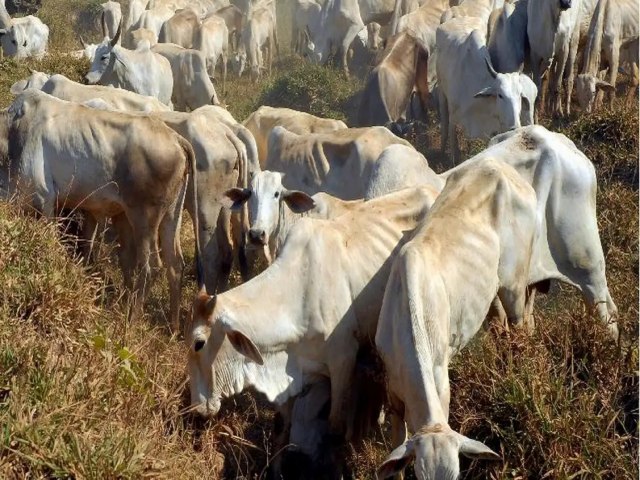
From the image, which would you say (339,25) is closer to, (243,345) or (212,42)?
(212,42)

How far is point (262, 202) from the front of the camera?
25.7ft

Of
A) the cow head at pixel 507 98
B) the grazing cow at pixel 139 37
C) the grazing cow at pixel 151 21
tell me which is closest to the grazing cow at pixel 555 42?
the cow head at pixel 507 98

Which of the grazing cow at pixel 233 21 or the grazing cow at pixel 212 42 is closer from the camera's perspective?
the grazing cow at pixel 212 42

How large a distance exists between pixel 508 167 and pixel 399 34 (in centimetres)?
1043

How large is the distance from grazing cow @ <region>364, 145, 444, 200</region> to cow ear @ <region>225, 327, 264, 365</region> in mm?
2423

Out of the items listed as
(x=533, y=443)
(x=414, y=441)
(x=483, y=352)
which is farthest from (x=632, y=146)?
(x=414, y=441)

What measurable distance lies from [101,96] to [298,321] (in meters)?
6.06

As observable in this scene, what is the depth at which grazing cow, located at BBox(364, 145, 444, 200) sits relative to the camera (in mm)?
7668

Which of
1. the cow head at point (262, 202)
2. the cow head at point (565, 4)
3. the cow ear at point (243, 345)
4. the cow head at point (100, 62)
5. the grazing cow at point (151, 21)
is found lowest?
the grazing cow at point (151, 21)

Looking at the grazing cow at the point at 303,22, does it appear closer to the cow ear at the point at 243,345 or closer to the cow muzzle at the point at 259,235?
the cow muzzle at the point at 259,235

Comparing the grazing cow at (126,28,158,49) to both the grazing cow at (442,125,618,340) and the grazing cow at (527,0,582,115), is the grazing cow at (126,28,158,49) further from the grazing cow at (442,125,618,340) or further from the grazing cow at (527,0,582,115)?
the grazing cow at (442,125,618,340)

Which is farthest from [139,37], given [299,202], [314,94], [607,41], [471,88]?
[299,202]

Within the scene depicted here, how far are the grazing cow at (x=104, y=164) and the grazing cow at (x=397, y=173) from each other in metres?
1.47

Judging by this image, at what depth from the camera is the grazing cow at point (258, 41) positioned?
74.7ft
